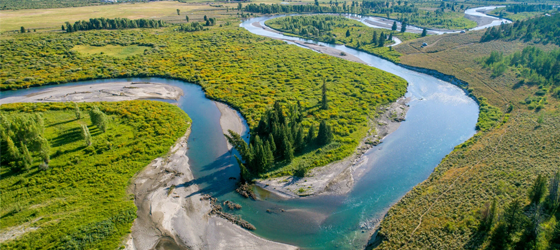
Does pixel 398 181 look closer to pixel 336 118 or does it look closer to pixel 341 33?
pixel 336 118

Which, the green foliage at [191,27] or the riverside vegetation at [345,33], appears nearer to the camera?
the riverside vegetation at [345,33]

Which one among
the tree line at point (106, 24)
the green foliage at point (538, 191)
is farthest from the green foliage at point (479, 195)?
the tree line at point (106, 24)

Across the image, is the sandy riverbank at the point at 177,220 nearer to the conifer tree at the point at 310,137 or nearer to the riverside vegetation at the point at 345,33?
the conifer tree at the point at 310,137

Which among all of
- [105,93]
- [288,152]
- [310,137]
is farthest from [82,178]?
[105,93]

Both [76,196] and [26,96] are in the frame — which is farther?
[26,96]

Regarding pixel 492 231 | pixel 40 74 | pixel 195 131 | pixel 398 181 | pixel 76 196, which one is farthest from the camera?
pixel 40 74

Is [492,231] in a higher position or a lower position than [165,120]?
lower

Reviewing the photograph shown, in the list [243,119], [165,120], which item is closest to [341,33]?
[243,119]
